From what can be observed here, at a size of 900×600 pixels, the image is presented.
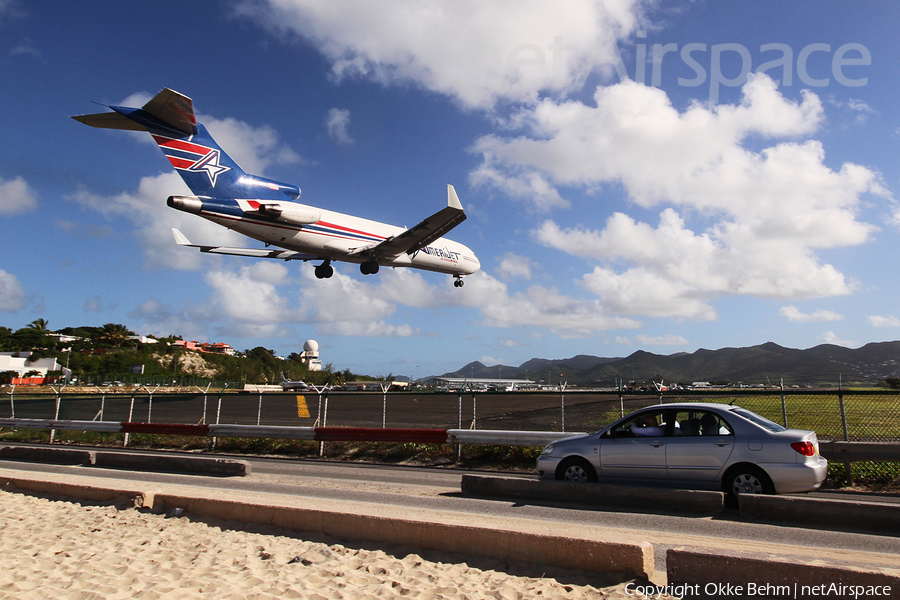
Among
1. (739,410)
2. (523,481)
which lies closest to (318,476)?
→ (523,481)

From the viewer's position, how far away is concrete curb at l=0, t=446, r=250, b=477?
39.9ft

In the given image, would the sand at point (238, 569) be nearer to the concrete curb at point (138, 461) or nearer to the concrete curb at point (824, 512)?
the concrete curb at point (824, 512)

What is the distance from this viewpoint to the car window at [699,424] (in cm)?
820

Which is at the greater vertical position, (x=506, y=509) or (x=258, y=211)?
(x=258, y=211)

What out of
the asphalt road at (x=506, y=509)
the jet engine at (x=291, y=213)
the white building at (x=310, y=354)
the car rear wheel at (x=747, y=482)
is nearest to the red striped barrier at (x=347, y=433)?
the asphalt road at (x=506, y=509)

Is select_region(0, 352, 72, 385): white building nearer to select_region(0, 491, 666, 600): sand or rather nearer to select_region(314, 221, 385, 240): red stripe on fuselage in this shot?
select_region(314, 221, 385, 240): red stripe on fuselage

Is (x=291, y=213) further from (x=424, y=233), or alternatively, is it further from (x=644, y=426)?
(x=644, y=426)

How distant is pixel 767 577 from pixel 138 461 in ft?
43.8

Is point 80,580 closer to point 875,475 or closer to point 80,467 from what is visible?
point 80,467

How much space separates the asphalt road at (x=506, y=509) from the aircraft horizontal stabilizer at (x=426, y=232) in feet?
43.3

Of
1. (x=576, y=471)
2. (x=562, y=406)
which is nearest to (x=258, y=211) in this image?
(x=562, y=406)

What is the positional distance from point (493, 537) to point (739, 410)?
4.94 meters

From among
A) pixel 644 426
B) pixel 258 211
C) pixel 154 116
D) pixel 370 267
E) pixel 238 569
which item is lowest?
pixel 238 569

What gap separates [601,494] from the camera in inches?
325
